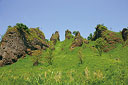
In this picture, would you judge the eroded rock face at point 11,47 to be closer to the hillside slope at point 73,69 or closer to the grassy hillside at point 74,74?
the hillside slope at point 73,69

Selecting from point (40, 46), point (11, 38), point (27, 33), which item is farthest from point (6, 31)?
point (40, 46)

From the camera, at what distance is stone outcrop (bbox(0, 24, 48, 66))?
41.5 meters

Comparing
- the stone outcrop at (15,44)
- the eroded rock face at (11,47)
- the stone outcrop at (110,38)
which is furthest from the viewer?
the stone outcrop at (110,38)

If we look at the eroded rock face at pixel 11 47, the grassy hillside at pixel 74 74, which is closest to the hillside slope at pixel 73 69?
the grassy hillside at pixel 74 74

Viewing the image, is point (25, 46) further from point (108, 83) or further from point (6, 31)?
point (108, 83)

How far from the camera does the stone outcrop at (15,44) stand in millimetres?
41531

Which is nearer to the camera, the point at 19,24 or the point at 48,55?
the point at 48,55

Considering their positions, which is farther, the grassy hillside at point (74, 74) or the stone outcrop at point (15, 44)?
the stone outcrop at point (15, 44)

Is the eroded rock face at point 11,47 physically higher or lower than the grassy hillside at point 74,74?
higher

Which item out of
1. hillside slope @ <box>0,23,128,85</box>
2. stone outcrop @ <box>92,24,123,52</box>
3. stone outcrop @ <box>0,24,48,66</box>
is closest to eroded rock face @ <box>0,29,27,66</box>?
stone outcrop @ <box>0,24,48,66</box>

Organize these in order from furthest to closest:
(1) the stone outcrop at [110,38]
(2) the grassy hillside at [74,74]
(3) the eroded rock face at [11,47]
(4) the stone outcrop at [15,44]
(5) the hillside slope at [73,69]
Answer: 1. (1) the stone outcrop at [110,38]
2. (4) the stone outcrop at [15,44]
3. (3) the eroded rock face at [11,47]
4. (5) the hillside slope at [73,69]
5. (2) the grassy hillside at [74,74]

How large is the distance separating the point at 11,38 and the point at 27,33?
10697 millimetres

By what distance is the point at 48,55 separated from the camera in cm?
3266

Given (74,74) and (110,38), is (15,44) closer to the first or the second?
(74,74)
